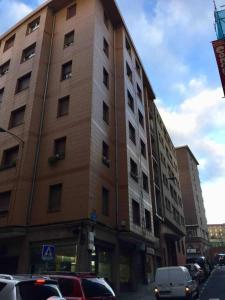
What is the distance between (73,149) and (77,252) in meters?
6.36

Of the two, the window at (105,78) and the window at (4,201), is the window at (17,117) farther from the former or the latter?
the window at (105,78)

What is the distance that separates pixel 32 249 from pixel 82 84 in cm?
1140

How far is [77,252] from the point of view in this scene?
16.2 meters

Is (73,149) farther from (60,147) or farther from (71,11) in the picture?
(71,11)

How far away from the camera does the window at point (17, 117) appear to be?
22920mm

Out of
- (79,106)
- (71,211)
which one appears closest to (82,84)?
(79,106)

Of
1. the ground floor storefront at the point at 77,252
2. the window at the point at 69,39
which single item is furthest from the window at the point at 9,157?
the window at the point at 69,39

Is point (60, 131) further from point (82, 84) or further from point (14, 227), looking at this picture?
point (14, 227)

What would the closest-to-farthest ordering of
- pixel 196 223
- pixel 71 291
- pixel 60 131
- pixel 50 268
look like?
pixel 71 291 → pixel 50 268 → pixel 60 131 → pixel 196 223

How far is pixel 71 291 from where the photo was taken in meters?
8.09

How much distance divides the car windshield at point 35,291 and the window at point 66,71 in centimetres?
1942

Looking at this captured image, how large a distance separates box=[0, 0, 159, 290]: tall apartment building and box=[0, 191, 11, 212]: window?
7cm

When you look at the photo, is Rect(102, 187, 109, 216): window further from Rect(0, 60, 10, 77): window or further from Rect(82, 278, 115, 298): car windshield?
Rect(0, 60, 10, 77): window

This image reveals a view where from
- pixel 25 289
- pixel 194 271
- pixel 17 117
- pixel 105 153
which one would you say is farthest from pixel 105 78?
pixel 25 289
